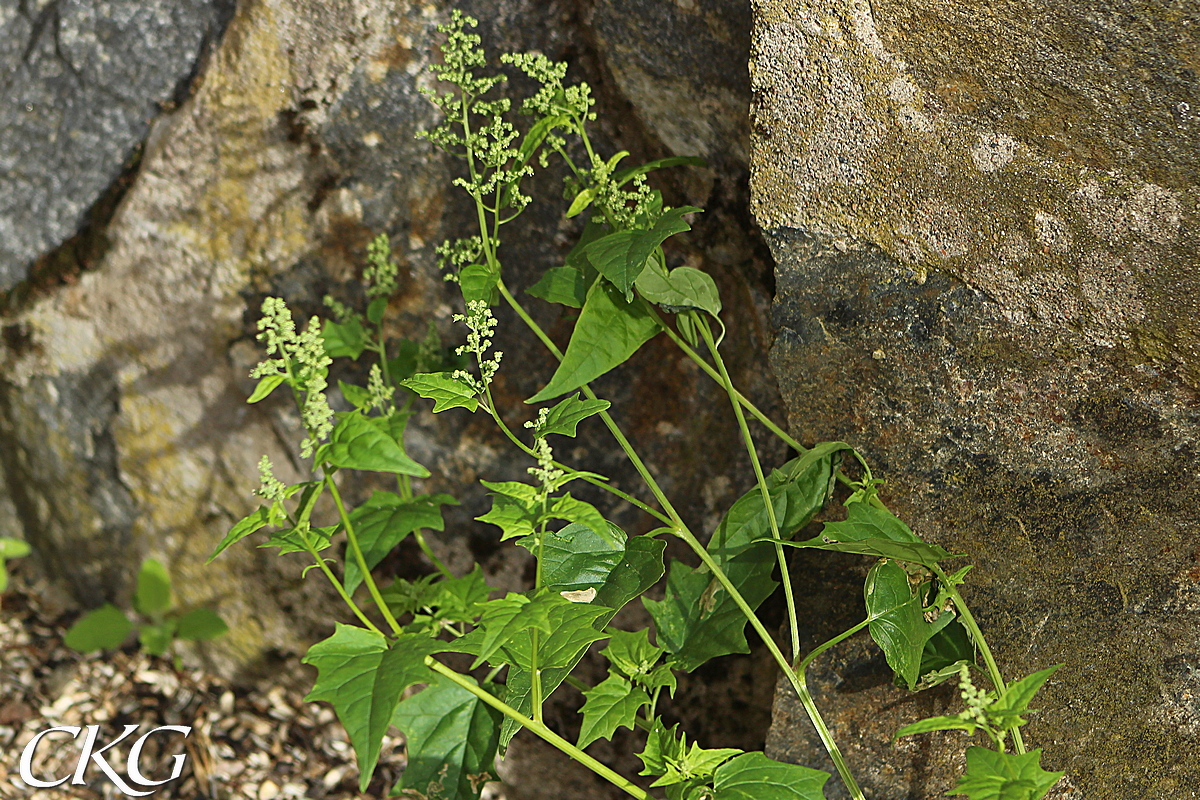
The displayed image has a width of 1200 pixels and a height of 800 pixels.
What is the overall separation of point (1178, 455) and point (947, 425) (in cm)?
30

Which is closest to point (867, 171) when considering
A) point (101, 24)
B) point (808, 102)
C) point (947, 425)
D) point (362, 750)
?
point (808, 102)

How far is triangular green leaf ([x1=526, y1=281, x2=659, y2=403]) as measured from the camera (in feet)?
4.11

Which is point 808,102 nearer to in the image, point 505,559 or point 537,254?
point 537,254

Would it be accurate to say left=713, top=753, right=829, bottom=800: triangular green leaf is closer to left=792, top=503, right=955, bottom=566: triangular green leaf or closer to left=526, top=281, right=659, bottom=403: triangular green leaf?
left=792, top=503, right=955, bottom=566: triangular green leaf

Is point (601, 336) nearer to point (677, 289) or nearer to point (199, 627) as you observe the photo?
point (677, 289)

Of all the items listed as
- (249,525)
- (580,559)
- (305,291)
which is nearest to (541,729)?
(580,559)

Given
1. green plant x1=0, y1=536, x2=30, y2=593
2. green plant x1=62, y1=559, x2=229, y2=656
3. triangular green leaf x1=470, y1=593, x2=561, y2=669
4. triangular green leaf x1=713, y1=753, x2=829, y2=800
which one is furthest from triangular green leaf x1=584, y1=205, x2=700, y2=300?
green plant x1=0, y1=536, x2=30, y2=593

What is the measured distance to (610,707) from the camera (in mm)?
1282

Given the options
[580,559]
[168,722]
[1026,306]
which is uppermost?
[1026,306]

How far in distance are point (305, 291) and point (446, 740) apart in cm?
96

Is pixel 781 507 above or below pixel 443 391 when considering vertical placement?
below

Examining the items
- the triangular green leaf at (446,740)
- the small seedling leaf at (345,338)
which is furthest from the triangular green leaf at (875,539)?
the small seedling leaf at (345,338)

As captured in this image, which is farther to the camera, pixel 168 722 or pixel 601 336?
pixel 168 722

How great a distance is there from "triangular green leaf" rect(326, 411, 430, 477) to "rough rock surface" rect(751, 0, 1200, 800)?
2.04 ft
